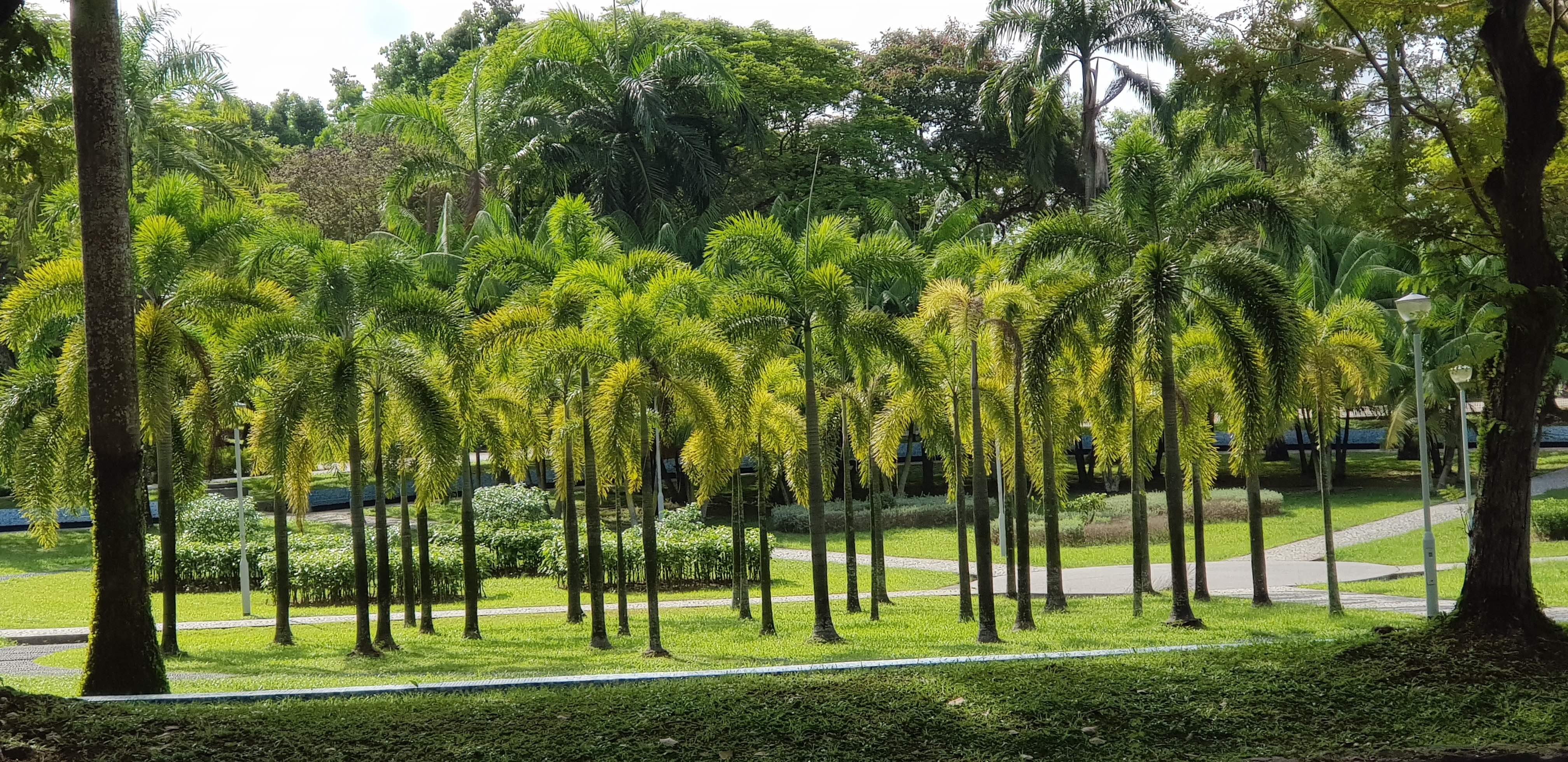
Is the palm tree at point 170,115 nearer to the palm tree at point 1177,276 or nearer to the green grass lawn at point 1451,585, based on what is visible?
the palm tree at point 1177,276

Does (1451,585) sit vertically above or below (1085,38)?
below

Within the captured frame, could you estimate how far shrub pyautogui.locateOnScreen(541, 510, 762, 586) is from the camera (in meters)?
25.0

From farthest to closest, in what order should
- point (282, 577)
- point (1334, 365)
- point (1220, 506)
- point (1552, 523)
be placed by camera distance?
point (1220, 506), point (1552, 523), point (1334, 365), point (282, 577)

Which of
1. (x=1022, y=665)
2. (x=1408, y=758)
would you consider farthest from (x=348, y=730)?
(x=1408, y=758)

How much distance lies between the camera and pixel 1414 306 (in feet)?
47.4

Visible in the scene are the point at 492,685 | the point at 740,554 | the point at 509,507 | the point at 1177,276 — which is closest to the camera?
the point at 492,685

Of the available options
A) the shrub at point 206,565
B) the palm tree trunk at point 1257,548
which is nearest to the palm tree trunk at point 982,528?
the palm tree trunk at point 1257,548

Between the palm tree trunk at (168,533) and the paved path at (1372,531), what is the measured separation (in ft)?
66.9

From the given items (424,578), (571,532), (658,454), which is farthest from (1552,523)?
(424,578)

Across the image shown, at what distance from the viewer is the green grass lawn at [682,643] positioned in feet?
46.0

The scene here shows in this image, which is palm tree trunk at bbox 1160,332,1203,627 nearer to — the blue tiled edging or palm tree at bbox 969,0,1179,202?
the blue tiled edging

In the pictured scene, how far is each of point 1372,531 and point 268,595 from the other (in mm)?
25173

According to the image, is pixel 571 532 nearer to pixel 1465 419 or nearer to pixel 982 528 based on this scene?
pixel 982 528

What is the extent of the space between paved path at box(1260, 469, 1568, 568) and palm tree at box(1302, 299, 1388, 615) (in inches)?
283
